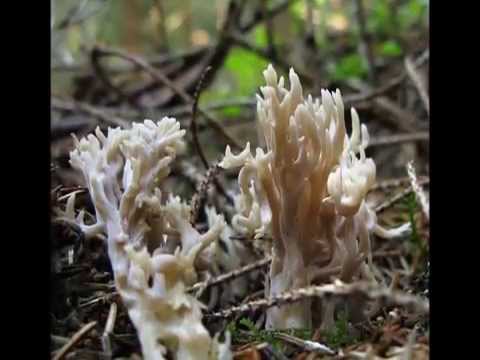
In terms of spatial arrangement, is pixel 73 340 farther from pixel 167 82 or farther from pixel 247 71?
pixel 247 71

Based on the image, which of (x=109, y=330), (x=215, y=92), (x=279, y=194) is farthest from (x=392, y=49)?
(x=109, y=330)

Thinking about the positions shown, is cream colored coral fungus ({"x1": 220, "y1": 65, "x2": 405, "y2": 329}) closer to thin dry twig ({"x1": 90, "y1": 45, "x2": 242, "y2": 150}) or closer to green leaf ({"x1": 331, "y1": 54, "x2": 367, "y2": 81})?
thin dry twig ({"x1": 90, "y1": 45, "x2": 242, "y2": 150})

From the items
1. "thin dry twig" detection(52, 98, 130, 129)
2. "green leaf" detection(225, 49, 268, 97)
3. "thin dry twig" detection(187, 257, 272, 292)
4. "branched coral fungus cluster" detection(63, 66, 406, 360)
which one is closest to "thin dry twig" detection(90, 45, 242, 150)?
"thin dry twig" detection(52, 98, 130, 129)

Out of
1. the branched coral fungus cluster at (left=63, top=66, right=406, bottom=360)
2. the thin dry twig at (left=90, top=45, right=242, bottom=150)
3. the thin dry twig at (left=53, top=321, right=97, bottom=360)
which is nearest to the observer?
the thin dry twig at (left=53, top=321, right=97, bottom=360)

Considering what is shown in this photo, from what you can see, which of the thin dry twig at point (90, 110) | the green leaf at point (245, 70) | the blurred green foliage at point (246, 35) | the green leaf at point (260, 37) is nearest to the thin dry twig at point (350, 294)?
the thin dry twig at point (90, 110)

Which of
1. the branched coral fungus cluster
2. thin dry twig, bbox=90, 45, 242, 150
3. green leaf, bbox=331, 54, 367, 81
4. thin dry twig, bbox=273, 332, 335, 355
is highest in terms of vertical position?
green leaf, bbox=331, 54, 367, 81

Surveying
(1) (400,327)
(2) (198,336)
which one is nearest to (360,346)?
(1) (400,327)
